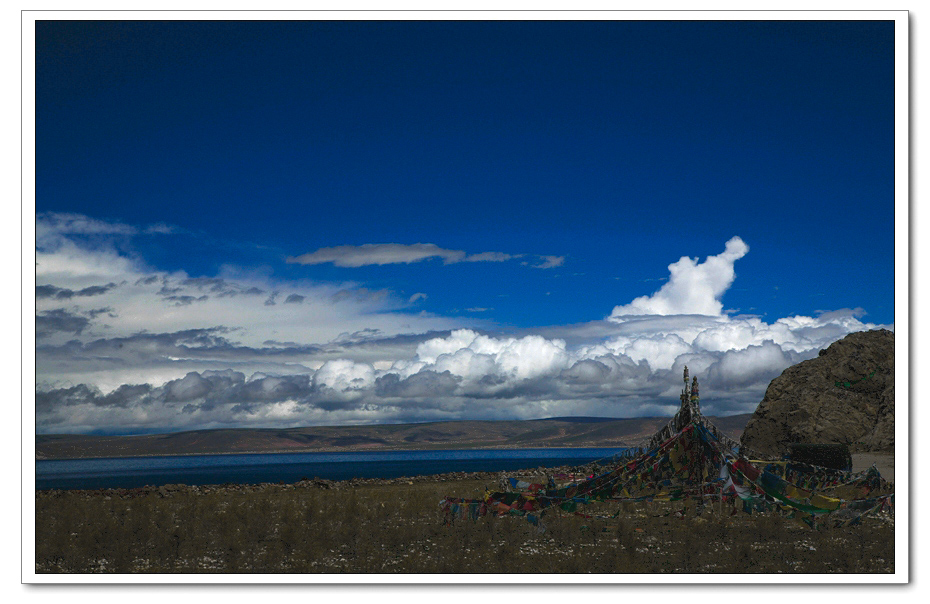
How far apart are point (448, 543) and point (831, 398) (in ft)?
70.1

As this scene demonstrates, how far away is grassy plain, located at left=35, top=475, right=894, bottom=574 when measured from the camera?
366 inches

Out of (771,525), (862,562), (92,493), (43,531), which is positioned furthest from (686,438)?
(92,493)

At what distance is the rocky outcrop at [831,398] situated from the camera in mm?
25719

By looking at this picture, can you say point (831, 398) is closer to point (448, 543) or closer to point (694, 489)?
point (694, 489)

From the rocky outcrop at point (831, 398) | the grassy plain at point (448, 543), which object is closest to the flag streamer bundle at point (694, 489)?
the grassy plain at point (448, 543)

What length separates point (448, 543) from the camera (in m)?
10.9

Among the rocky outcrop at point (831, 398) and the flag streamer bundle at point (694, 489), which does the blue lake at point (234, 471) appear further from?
the rocky outcrop at point (831, 398)

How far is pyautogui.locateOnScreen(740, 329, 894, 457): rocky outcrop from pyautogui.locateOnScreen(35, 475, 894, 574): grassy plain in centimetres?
1515
